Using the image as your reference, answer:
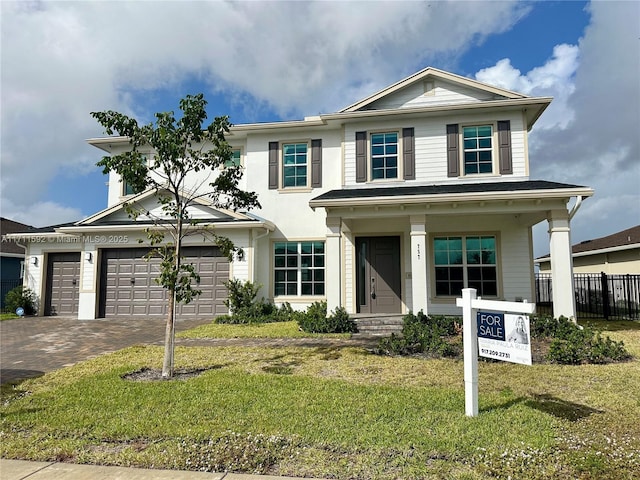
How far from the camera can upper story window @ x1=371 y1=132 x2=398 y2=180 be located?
13.1m

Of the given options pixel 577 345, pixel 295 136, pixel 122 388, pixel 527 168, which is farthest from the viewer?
pixel 295 136

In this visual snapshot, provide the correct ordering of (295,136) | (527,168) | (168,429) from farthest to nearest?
(295,136), (527,168), (168,429)

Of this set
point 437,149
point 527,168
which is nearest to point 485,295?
point 527,168

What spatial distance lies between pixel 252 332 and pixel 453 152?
8.21 meters

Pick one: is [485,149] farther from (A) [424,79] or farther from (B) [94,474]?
(B) [94,474]

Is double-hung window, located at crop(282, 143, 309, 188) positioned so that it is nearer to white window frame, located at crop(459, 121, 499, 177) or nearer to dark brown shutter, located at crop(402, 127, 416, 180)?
dark brown shutter, located at crop(402, 127, 416, 180)

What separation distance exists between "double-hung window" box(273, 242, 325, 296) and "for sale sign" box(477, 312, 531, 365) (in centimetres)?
934

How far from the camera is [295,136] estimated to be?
1437 centimetres

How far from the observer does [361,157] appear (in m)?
13.1

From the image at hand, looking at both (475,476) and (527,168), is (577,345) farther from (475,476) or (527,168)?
(527,168)

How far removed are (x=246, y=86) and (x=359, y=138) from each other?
480cm

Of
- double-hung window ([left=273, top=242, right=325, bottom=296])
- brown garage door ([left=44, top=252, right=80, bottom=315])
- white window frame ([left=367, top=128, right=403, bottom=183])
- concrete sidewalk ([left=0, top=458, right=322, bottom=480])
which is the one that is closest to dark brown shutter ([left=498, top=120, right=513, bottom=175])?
white window frame ([left=367, top=128, right=403, bottom=183])

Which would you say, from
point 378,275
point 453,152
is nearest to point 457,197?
point 453,152

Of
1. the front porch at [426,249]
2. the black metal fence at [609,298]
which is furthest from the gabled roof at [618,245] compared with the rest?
the front porch at [426,249]
